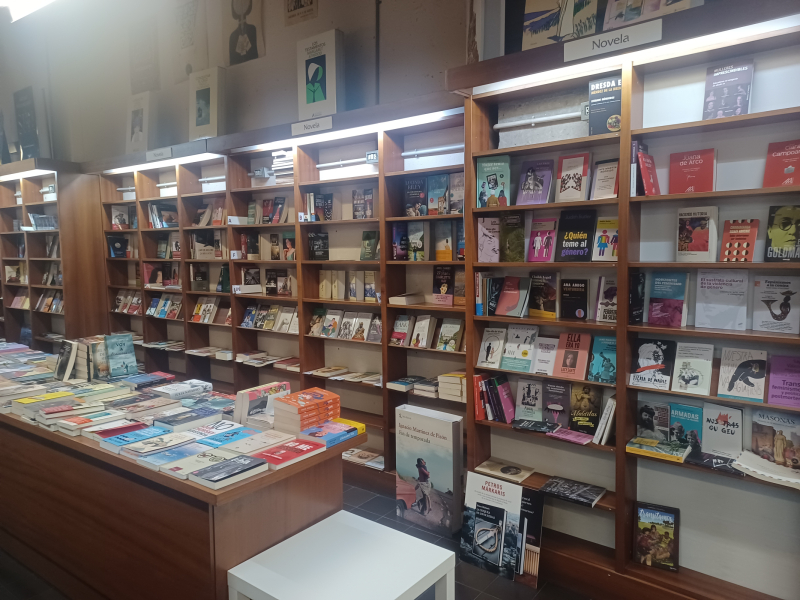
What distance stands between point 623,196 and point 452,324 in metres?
1.46

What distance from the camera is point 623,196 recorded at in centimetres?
265

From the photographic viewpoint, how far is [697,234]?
2635 millimetres

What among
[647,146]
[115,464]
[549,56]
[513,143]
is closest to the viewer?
[115,464]

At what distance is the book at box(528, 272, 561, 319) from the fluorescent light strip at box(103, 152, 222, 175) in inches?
124

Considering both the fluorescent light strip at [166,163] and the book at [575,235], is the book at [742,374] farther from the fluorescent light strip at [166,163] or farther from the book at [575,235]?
the fluorescent light strip at [166,163]

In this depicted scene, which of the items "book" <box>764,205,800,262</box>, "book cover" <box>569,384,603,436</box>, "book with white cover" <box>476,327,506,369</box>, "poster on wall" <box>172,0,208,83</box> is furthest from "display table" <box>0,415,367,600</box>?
"poster on wall" <box>172,0,208,83</box>

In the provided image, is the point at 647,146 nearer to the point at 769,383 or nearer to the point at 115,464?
the point at 769,383

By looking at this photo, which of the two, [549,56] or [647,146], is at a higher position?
[549,56]

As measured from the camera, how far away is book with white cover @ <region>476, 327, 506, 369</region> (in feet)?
10.7

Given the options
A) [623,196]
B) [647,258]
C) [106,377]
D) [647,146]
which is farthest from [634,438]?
[106,377]

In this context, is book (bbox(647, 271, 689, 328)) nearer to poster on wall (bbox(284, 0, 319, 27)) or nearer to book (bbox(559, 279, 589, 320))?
book (bbox(559, 279, 589, 320))

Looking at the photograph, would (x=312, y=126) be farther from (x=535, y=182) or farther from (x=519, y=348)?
(x=519, y=348)

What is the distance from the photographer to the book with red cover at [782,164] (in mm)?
2367

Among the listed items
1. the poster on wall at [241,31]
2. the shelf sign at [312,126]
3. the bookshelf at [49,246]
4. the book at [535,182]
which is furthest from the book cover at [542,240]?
the bookshelf at [49,246]
